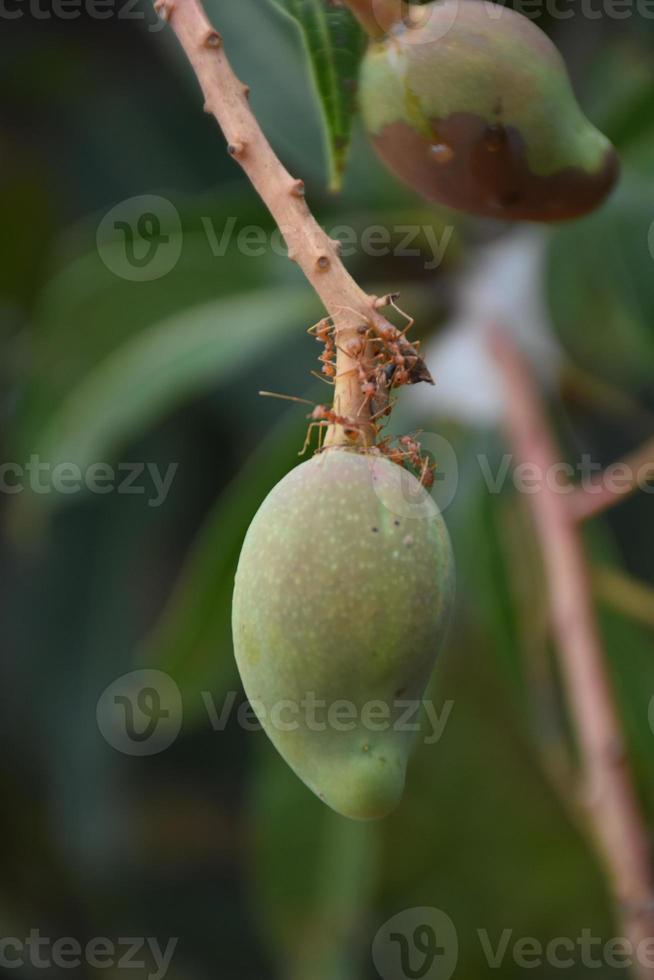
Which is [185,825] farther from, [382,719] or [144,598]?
[382,719]

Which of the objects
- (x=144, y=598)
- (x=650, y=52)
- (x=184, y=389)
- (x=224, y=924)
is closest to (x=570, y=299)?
(x=650, y=52)

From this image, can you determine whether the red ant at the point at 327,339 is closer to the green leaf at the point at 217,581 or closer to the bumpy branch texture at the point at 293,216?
the bumpy branch texture at the point at 293,216

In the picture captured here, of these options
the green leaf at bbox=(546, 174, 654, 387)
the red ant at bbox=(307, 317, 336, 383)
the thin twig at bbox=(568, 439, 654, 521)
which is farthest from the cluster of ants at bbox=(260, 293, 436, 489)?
the green leaf at bbox=(546, 174, 654, 387)

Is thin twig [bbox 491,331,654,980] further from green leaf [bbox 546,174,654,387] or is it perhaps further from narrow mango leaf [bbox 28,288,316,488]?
narrow mango leaf [bbox 28,288,316,488]

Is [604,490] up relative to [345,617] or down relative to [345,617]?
up

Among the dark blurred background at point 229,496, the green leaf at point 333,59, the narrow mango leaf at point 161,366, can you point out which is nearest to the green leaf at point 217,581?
the dark blurred background at point 229,496

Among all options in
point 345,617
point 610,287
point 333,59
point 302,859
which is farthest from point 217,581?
point 345,617

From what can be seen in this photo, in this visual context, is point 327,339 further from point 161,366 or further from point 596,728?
point 161,366
